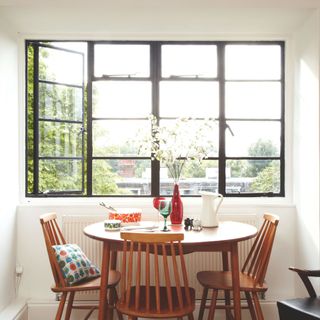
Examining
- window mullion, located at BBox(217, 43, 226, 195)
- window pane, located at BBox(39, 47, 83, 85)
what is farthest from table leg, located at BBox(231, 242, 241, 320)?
window pane, located at BBox(39, 47, 83, 85)

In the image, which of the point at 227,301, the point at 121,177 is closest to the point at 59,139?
the point at 121,177

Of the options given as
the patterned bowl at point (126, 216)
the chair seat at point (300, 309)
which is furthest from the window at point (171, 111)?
the chair seat at point (300, 309)

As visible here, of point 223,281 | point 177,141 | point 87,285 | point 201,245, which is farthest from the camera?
point 177,141

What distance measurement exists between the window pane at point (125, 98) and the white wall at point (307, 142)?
1.25m

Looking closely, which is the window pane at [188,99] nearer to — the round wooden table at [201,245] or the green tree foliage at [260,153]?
the green tree foliage at [260,153]

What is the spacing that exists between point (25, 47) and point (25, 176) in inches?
42.8

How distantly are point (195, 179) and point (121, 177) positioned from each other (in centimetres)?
64

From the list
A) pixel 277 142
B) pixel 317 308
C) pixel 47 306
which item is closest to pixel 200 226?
pixel 317 308

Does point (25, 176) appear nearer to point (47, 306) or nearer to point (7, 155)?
point (7, 155)

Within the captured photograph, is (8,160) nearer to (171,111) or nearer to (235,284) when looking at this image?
(171,111)

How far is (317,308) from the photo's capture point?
2383mm

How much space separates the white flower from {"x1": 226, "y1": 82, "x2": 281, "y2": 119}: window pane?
0.87 feet

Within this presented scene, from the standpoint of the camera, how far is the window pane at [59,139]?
12.0 feet

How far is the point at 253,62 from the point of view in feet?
12.3
